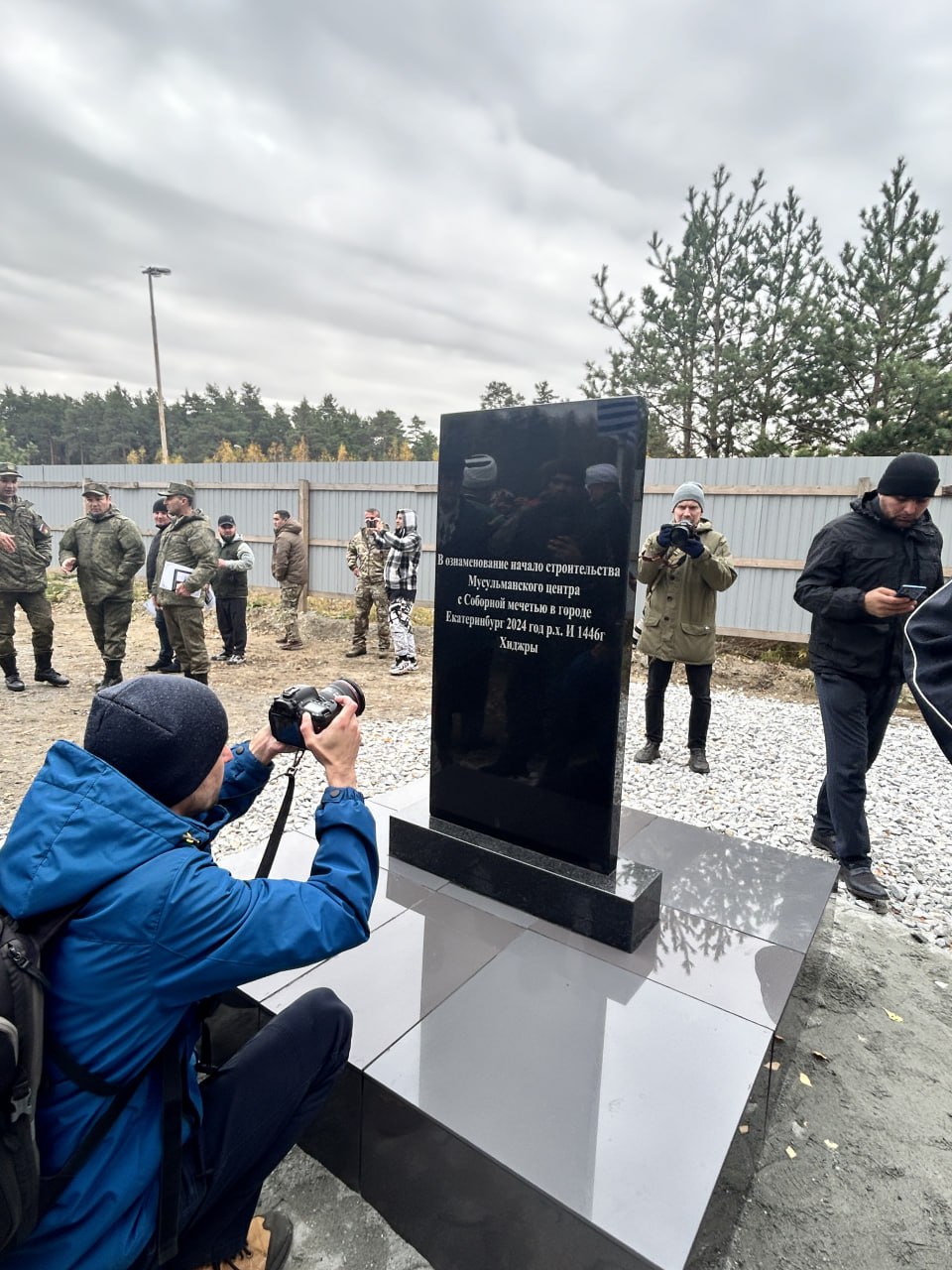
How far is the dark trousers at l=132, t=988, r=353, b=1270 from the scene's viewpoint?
1358mm

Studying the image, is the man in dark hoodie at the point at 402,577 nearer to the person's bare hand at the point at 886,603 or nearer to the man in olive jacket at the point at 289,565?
the man in olive jacket at the point at 289,565

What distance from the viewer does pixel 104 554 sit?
652 centimetres

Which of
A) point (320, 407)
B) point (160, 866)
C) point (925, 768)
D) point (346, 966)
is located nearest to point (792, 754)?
point (925, 768)

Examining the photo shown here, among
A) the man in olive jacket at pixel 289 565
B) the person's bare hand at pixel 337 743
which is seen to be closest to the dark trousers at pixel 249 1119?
the person's bare hand at pixel 337 743

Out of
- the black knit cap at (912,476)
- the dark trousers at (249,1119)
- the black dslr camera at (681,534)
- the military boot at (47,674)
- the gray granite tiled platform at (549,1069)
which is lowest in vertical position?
the military boot at (47,674)

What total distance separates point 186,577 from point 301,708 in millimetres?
5385

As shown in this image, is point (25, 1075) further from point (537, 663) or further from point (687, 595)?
point (687, 595)

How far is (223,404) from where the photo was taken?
50281 millimetres

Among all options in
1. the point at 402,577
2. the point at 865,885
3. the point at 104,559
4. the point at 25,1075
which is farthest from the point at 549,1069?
the point at 402,577

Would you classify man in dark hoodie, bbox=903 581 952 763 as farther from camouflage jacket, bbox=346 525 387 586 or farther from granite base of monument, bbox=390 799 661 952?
camouflage jacket, bbox=346 525 387 586

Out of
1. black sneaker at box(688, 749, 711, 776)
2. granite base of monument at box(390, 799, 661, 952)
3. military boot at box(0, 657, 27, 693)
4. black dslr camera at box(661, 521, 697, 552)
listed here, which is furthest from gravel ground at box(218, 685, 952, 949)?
military boot at box(0, 657, 27, 693)

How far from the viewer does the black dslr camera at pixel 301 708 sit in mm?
1629

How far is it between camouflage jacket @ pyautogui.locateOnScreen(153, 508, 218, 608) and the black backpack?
19.1 feet

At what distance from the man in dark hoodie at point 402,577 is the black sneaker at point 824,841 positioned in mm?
5055
